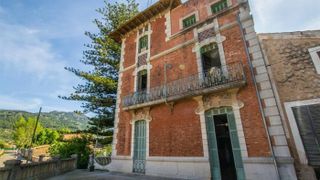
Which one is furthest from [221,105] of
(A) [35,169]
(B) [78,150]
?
(B) [78,150]

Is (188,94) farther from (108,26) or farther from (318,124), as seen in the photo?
(108,26)

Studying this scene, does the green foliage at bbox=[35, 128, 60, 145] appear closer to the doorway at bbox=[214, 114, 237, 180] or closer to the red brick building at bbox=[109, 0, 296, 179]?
the red brick building at bbox=[109, 0, 296, 179]

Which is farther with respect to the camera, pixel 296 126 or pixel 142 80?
pixel 142 80

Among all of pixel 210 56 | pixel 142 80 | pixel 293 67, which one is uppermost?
pixel 210 56

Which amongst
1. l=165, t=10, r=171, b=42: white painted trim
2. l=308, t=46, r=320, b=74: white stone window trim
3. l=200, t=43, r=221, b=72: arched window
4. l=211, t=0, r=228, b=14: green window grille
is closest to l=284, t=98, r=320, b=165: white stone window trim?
l=308, t=46, r=320, b=74: white stone window trim

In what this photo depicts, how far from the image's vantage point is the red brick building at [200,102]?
22.6 ft

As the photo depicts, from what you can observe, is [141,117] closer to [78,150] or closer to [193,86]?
[193,86]

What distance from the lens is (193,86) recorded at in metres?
8.88

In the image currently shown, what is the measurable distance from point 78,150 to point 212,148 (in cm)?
1377

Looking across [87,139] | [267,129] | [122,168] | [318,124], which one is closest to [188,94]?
[267,129]

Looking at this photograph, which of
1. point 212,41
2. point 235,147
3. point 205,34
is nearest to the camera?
point 235,147

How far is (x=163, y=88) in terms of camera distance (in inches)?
398

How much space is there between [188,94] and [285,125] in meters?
4.25

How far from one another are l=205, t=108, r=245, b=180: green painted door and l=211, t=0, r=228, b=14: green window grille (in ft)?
20.1
